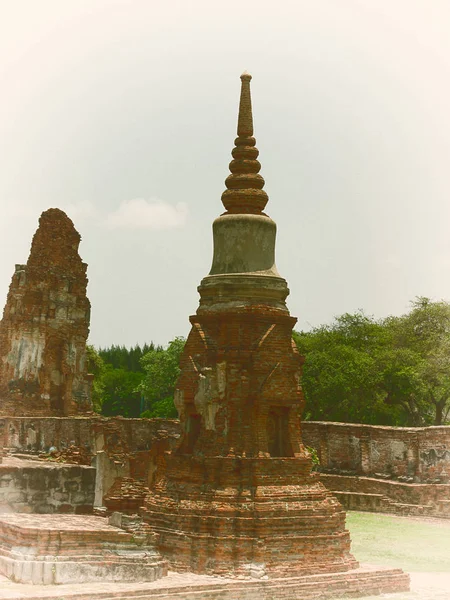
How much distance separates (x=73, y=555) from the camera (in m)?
10.5

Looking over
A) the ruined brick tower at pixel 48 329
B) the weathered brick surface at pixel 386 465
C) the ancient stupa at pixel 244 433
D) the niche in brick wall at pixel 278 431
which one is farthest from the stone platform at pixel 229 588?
the ruined brick tower at pixel 48 329

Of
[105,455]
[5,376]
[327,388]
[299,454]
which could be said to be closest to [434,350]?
[327,388]

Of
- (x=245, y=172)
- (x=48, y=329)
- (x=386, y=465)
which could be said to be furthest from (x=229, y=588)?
(x=48, y=329)

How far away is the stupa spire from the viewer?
519 inches

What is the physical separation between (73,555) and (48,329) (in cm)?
1983

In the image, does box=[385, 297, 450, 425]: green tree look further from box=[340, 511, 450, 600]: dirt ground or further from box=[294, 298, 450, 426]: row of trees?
box=[340, 511, 450, 600]: dirt ground

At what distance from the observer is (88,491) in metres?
16.3

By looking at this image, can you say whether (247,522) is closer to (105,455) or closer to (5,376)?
(105,455)

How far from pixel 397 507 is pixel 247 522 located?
12901 millimetres

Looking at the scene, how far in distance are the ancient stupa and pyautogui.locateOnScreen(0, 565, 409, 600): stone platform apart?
0.26 m

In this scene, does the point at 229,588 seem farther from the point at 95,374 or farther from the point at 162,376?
the point at 162,376

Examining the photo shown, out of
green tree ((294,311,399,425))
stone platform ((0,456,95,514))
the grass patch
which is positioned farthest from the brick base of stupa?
green tree ((294,311,399,425))

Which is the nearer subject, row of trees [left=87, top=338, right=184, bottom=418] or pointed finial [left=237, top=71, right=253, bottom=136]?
pointed finial [left=237, top=71, right=253, bottom=136]

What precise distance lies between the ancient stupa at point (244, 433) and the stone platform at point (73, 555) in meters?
0.89
